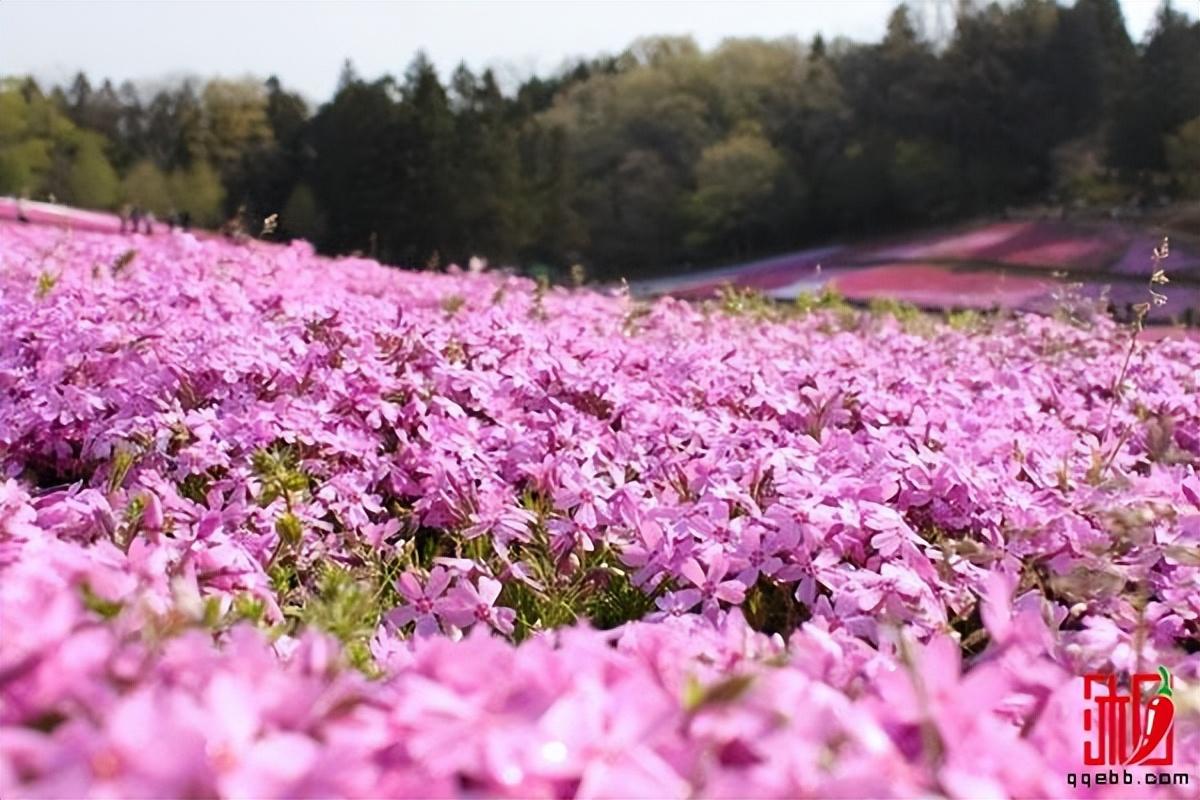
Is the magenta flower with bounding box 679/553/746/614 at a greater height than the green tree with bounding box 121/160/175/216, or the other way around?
the green tree with bounding box 121/160/175/216

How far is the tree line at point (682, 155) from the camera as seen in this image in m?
20.1

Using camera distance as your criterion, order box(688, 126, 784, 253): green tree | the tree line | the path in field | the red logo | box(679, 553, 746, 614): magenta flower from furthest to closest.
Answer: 1. box(688, 126, 784, 253): green tree
2. the tree line
3. the path in field
4. box(679, 553, 746, 614): magenta flower
5. the red logo

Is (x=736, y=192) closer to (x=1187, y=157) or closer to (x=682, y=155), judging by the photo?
(x=682, y=155)

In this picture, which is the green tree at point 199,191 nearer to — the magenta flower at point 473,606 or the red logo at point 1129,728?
the magenta flower at point 473,606

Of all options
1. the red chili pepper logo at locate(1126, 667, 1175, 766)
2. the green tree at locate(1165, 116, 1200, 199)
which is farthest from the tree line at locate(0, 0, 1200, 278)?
the red chili pepper logo at locate(1126, 667, 1175, 766)

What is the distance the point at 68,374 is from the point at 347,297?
7.47ft

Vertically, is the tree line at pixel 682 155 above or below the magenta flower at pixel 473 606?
above

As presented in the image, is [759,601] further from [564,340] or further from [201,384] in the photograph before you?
[564,340]

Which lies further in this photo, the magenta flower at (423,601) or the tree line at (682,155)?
the tree line at (682,155)

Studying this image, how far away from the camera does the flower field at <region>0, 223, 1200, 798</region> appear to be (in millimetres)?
863

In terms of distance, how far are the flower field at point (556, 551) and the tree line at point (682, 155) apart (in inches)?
556

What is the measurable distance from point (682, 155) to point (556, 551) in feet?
93.2

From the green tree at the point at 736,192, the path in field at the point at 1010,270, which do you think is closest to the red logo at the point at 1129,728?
the path in field at the point at 1010,270

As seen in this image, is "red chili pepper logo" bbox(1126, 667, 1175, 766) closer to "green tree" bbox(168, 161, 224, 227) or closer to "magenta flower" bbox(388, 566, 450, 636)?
"magenta flower" bbox(388, 566, 450, 636)
